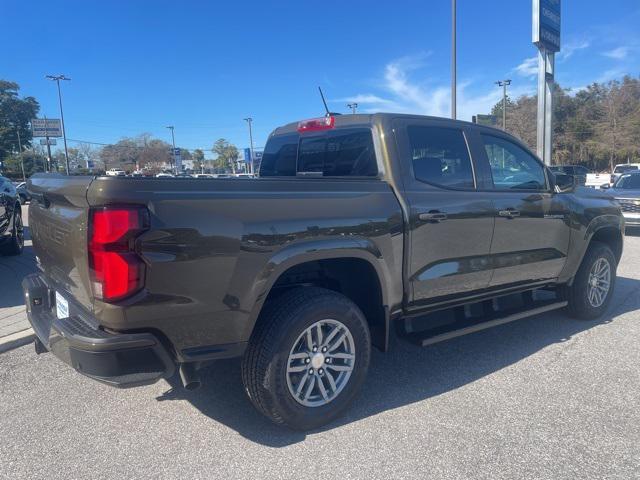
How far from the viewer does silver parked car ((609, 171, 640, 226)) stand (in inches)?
443

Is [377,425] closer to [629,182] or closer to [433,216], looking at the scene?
[433,216]

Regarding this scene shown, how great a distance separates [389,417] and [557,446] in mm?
967

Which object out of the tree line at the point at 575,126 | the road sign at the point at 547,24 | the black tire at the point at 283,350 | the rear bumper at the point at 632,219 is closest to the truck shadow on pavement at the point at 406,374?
the black tire at the point at 283,350

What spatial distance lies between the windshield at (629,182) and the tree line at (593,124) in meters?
46.3

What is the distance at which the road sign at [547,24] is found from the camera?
1711 centimetres

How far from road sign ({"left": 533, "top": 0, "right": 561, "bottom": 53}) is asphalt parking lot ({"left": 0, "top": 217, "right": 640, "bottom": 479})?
53.1ft

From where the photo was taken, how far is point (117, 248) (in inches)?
89.3

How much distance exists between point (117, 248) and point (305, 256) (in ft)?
3.27

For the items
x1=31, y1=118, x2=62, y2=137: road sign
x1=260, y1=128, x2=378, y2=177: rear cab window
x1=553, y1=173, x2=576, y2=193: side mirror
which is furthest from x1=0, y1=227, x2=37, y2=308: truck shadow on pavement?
x1=31, y1=118, x2=62, y2=137: road sign

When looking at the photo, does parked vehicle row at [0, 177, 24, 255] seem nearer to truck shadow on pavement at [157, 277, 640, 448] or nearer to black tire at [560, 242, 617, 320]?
truck shadow on pavement at [157, 277, 640, 448]

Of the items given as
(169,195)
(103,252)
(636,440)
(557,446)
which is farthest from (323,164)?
(636,440)

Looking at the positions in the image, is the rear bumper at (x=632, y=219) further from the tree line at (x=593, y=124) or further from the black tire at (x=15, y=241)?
the tree line at (x=593, y=124)

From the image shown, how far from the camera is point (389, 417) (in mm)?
3100

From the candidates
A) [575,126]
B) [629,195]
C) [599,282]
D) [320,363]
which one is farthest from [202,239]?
[575,126]
